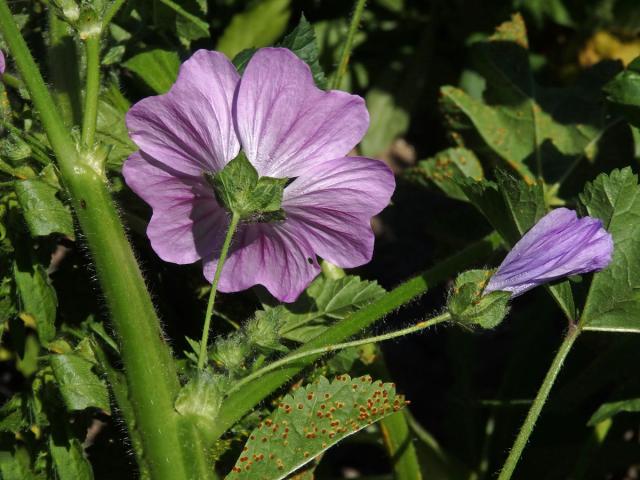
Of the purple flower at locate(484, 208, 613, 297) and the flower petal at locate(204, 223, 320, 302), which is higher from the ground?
the flower petal at locate(204, 223, 320, 302)

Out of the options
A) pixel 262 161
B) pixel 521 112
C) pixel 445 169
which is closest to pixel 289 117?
pixel 262 161

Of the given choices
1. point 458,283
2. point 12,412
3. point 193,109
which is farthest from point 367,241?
point 12,412

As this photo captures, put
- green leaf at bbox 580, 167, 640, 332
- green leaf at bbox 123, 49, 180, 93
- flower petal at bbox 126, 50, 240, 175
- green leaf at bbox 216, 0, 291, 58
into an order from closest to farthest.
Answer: flower petal at bbox 126, 50, 240, 175 < green leaf at bbox 580, 167, 640, 332 < green leaf at bbox 123, 49, 180, 93 < green leaf at bbox 216, 0, 291, 58

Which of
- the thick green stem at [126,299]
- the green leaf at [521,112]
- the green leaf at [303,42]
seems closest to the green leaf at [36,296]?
the thick green stem at [126,299]

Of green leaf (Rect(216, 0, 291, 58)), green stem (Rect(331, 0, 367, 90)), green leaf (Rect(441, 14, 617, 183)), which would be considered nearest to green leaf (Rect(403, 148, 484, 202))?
green leaf (Rect(441, 14, 617, 183))

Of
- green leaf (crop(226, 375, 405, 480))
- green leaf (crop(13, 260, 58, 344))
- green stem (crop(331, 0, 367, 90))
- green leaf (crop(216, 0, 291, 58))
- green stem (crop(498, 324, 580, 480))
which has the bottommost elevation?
green stem (crop(498, 324, 580, 480))

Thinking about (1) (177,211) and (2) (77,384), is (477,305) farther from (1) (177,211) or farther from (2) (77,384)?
(2) (77,384)

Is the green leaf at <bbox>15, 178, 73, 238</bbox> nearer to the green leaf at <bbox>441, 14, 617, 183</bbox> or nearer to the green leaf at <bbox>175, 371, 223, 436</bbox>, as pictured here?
the green leaf at <bbox>175, 371, 223, 436</bbox>
